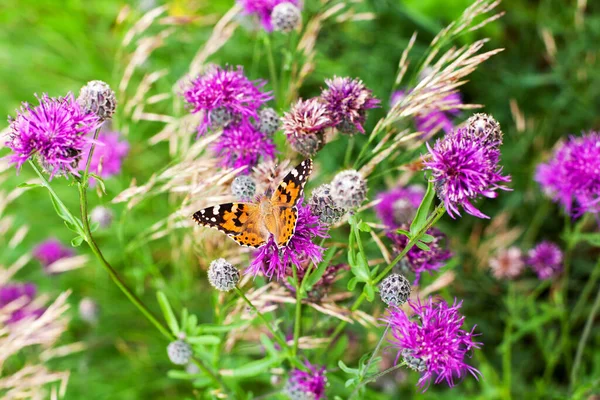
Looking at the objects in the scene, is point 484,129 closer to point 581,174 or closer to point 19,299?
point 581,174

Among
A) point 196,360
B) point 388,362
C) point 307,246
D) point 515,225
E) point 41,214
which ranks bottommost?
point 388,362

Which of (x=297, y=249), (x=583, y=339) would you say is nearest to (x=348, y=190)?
(x=297, y=249)

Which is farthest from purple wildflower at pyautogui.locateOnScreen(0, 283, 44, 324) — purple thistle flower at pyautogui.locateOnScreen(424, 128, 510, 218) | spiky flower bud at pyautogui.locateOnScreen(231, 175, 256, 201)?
purple thistle flower at pyautogui.locateOnScreen(424, 128, 510, 218)

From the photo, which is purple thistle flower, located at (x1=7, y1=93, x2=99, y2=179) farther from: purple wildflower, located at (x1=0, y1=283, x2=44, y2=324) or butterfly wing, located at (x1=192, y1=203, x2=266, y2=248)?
purple wildflower, located at (x1=0, y1=283, x2=44, y2=324)

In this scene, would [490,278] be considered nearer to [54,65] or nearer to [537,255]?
[537,255]

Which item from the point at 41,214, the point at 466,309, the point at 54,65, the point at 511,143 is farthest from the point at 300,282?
the point at 54,65
